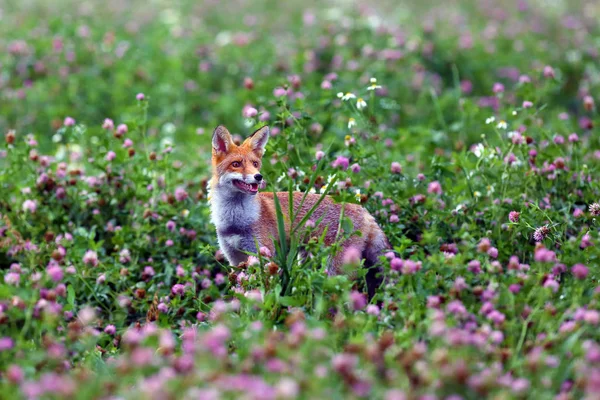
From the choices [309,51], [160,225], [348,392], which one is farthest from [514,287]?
[309,51]

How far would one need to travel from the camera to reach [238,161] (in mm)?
4863

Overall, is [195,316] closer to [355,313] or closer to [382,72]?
[355,313]

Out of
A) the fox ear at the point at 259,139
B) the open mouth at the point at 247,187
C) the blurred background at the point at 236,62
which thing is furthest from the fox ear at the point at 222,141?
the blurred background at the point at 236,62

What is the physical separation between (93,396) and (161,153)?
336cm

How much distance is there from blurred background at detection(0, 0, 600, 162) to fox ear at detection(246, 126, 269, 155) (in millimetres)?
2270

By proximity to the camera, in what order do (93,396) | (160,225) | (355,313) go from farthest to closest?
(160,225) < (355,313) < (93,396)

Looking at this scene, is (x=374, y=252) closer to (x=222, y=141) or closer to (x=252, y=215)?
(x=252, y=215)

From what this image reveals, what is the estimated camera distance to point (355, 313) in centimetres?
408

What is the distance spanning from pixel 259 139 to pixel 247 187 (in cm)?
37

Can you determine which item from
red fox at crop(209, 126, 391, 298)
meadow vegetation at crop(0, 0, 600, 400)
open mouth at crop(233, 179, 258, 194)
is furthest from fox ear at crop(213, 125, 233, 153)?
meadow vegetation at crop(0, 0, 600, 400)

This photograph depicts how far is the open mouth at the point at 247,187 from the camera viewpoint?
476 centimetres

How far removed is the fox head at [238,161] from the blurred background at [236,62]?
233 centimetres

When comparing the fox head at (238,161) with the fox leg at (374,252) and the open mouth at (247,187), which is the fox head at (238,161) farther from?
the fox leg at (374,252)

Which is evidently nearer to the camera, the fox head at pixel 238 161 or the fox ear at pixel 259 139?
the fox head at pixel 238 161
